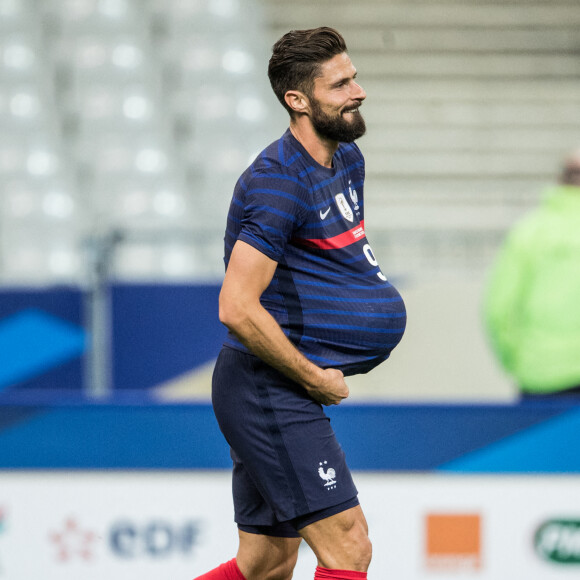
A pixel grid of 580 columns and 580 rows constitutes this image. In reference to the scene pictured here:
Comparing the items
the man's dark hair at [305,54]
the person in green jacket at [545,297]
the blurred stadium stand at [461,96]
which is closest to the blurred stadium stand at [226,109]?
the blurred stadium stand at [461,96]

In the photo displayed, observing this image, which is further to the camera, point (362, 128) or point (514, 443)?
point (514, 443)

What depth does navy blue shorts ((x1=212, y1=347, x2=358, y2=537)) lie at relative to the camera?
206 centimetres

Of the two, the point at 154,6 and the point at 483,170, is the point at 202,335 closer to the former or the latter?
the point at 483,170

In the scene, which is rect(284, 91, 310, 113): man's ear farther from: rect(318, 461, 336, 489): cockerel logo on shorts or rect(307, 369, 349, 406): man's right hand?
rect(318, 461, 336, 489): cockerel logo on shorts

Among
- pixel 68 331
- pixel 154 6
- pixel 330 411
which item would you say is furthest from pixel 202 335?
pixel 154 6

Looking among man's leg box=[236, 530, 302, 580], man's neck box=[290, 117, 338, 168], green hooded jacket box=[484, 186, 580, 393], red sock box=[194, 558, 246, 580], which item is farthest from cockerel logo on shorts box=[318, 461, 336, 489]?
green hooded jacket box=[484, 186, 580, 393]

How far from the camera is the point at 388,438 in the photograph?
3.01 metres

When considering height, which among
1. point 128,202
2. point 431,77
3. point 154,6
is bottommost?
point 128,202

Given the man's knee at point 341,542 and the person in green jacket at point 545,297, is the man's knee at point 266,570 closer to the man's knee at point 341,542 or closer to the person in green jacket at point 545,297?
the man's knee at point 341,542

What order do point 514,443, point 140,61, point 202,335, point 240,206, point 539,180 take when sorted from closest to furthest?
1. point 240,206
2. point 514,443
3. point 202,335
4. point 539,180
5. point 140,61

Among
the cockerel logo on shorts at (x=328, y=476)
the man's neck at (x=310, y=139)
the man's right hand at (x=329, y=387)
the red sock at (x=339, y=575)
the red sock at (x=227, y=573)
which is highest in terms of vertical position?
the man's neck at (x=310, y=139)

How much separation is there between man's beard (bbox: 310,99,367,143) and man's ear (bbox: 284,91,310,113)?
16mm

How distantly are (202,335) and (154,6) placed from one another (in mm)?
4225

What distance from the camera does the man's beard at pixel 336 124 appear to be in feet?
6.67
